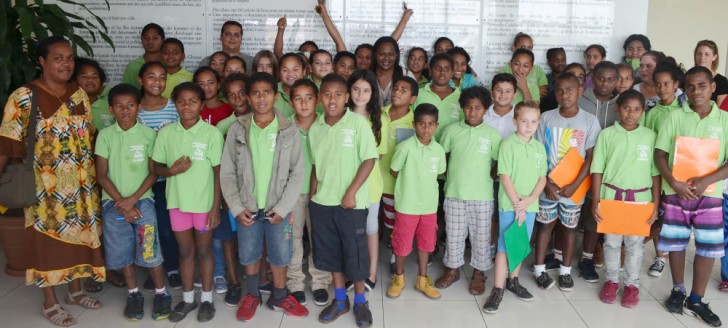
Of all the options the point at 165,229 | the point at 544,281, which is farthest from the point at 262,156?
the point at 544,281

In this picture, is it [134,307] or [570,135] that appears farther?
[570,135]

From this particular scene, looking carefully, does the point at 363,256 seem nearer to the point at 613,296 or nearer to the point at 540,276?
the point at 540,276

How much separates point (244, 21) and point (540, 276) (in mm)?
2999

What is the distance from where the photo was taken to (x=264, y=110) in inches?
96.3

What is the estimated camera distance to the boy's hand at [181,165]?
243cm

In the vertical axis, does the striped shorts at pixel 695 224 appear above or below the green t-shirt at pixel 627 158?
below

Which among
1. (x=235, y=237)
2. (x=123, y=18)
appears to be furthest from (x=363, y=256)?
(x=123, y=18)

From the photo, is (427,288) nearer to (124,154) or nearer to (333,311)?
(333,311)

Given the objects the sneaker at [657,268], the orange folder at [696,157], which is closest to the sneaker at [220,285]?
the orange folder at [696,157]

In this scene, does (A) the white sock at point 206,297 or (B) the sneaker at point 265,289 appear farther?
(B) the sneaker at point 265,289

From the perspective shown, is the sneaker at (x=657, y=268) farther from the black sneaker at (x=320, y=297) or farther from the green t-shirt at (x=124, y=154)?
the green t-shirt at (x=124, y=154)

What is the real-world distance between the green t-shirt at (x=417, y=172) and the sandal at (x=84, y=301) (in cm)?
168

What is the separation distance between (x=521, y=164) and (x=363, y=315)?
1.12 metres

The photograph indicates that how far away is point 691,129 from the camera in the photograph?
2.61 m
